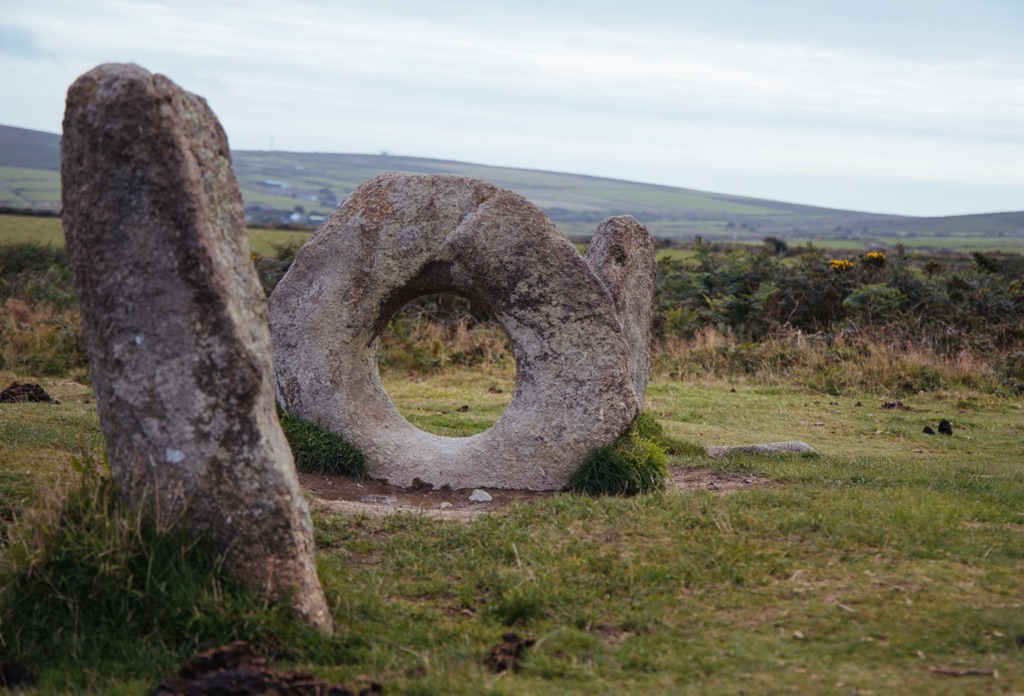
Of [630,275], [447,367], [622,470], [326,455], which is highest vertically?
[630,275]

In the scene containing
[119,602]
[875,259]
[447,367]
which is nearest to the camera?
[119,602]

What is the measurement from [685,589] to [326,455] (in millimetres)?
4388

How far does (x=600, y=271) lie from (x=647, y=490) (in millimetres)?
2809

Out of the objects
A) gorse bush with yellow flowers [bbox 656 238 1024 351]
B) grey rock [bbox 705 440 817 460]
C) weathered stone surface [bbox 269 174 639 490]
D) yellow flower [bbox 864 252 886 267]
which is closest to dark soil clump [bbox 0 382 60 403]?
weathered stone surface [bbox 269 174 639 490]

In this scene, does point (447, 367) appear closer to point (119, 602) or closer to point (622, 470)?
point (622, 470)

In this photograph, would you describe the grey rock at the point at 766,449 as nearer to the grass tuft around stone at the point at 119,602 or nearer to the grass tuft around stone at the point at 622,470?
the grass tuft around stone at the point at 622,470

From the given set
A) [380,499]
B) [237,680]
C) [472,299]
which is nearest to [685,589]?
[237,680]

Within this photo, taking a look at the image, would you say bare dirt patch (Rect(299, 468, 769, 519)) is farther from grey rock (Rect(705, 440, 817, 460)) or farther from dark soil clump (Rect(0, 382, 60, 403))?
dark soil clump (Rect(0, 382, 60, 403))

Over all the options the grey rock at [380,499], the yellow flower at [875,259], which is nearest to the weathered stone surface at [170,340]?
the grey rock at [380,499]

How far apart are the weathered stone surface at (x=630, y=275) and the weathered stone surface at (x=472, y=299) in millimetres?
1433

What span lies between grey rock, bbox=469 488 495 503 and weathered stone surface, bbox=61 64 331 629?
11.2ft

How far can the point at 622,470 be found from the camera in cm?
918

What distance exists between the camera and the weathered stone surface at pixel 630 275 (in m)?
11.0

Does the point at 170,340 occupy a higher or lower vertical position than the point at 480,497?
higher
